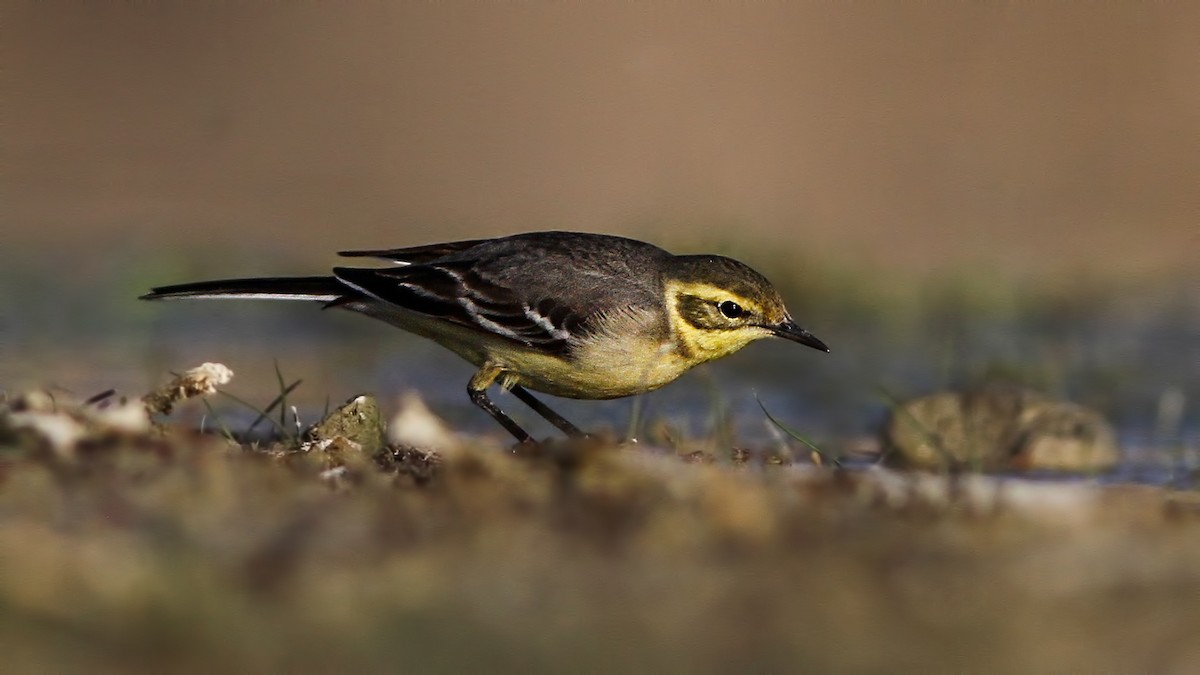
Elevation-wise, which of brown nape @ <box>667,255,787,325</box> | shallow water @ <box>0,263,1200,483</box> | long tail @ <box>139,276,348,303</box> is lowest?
shallow water @ <box>0,263,1200,483</box>

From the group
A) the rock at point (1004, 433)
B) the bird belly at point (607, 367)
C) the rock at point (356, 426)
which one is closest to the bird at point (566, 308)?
the bird belly at point (607, 367)

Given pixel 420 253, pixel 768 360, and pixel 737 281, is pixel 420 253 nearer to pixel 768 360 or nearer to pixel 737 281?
pixel 737 281

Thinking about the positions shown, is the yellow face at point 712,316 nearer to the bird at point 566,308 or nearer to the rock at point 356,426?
the bird at point 566,308

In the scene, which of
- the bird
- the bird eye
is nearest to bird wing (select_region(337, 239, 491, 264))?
the bird

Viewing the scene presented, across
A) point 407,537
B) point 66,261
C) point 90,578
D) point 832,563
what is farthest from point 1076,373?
point 66,261

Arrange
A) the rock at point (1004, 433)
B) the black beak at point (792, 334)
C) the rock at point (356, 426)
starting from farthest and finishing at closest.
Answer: the black beak at point (792, 334)
the rock at point (1004, 433)
the rock at point (356, 426)

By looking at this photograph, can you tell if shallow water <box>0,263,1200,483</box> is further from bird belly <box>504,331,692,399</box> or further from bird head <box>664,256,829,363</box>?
bird head <box>664,256,829,363</box>
